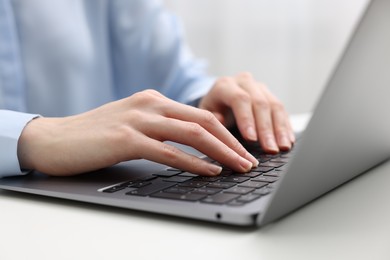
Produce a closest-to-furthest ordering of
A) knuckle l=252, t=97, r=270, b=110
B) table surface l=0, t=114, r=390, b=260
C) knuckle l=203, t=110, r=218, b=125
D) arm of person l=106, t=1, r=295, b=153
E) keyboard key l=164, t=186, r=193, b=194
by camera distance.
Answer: table surface l=0, t=114, r=390, b=260 → keyboard key l=164, t=186, r=193, b=194 → knuckle l=203, t=110, r=218, b=125 → knuckle l=252, t=97, r=270, b=110 → arm of person l=106, t=1, r=295, b=153

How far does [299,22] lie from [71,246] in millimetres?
1523

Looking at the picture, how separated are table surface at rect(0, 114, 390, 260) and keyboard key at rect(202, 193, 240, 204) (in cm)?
2

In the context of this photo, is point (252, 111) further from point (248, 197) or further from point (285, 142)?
point (248, 197)

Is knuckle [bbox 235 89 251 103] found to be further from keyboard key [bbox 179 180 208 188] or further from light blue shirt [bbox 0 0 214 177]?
keyboard key [bbox 179 180 208 188]

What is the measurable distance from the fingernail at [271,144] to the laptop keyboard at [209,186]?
10 centimetres

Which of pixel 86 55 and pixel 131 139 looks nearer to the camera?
pixel 131 139

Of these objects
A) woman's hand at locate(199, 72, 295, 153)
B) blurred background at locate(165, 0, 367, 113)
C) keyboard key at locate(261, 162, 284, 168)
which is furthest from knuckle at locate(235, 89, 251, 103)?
blurred background at locate(165, 0, 367, 113)

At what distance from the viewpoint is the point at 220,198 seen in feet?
1.38

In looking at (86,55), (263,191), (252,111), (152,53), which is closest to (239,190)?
(263,191)

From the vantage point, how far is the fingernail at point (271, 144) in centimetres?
69

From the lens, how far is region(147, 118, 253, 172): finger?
0.54 meters

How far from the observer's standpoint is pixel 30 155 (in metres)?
0.59

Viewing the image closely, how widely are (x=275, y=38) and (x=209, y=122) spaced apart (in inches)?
51.2

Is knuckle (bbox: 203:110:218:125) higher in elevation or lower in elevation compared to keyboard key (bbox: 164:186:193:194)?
higher
